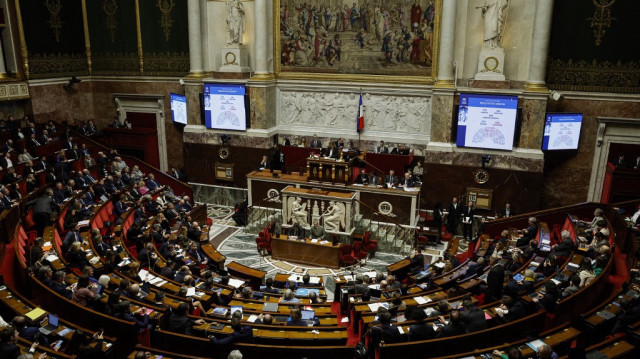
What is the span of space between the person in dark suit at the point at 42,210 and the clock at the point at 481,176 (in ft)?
46.1

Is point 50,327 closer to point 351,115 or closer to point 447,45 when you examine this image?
point 351,115

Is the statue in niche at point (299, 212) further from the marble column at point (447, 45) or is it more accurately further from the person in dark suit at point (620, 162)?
the person in dark suit at point (620, 162)

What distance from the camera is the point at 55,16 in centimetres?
2122

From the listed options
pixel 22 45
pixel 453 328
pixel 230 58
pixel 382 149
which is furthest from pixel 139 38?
pixel 453 328

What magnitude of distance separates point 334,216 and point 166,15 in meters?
12.6

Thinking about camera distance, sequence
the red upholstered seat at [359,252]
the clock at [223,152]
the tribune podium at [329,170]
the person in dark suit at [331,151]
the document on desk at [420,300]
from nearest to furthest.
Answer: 1. the document on desk at [420,300]
2. the red upholstered seat at [359,252]
3. the tribune podium at [329,170]
4. the person in dark suit at [331,151]
5. the clock at [223,152]

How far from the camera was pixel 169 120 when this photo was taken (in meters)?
22.8

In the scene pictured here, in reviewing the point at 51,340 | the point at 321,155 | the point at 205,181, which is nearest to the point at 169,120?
the point at 205,181

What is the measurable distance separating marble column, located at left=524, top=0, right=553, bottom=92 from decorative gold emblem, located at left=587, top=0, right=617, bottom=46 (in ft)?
4.90

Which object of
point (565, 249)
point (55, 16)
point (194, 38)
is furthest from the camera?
point (55, 16)

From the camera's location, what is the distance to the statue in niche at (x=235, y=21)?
1973cm

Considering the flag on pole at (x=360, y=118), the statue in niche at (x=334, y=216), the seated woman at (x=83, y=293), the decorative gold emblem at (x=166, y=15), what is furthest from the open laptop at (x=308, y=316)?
the decorative gold emblem at (x=166, y=15)

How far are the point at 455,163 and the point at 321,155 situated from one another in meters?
5.15

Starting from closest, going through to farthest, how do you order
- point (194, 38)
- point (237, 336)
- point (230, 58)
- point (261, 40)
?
point (237, 336), point (261, 40), point (230, 58), point (194, 38)
